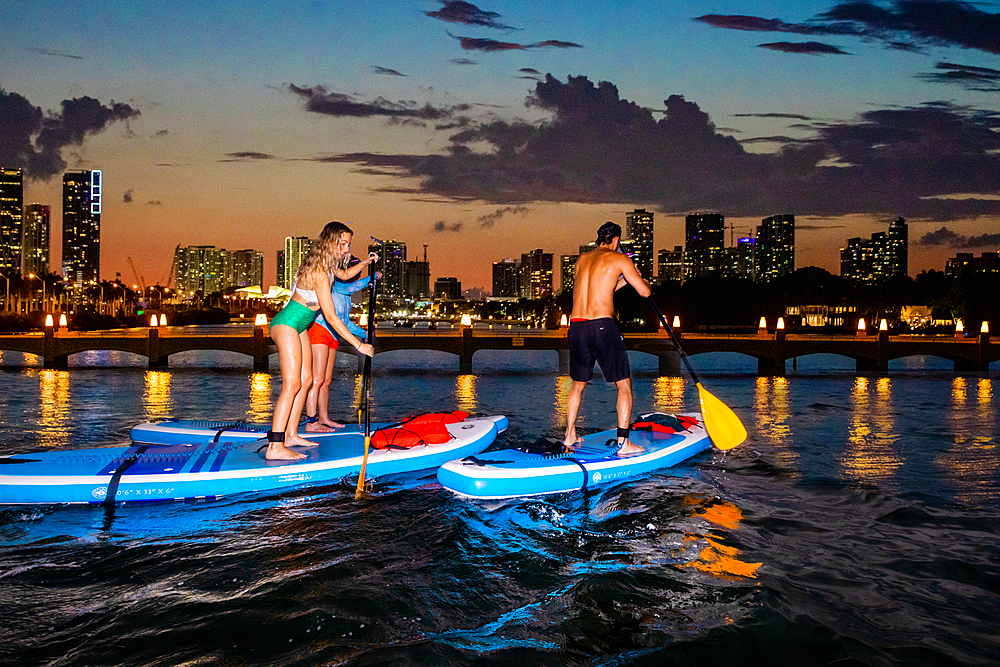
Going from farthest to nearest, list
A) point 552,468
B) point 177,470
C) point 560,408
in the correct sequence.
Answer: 1. point 560,408
2. point 552,468
3. point 177,470

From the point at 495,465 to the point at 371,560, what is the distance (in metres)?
2.24

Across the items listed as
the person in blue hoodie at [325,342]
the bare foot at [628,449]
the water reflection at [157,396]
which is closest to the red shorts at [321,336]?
the person in blue hoodie at [325,342]

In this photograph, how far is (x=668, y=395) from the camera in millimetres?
31094

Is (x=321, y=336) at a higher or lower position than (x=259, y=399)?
higher

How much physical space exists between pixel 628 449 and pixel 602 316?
1.95m

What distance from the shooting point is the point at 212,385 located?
3400cm

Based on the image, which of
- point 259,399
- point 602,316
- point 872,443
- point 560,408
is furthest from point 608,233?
point 259,399

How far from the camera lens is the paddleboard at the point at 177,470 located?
740cm

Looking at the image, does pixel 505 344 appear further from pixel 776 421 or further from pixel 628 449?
pixel 628 449

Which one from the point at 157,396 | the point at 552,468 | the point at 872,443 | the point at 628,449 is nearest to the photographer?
the point at 552,468

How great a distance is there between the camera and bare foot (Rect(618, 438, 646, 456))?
913 centimetres

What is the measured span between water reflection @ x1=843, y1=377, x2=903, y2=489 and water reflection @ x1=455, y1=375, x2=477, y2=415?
1039 cm

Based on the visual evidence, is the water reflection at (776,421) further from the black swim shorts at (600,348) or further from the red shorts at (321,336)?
the red shorts at (321,336)

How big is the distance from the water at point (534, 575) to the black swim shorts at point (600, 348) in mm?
1563
